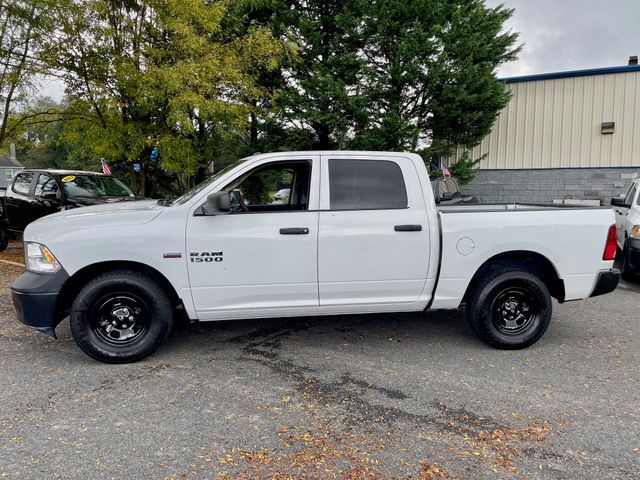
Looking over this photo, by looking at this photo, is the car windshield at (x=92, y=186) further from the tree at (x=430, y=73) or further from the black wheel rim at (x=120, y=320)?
the black wheel rim at (x=120, y=320)

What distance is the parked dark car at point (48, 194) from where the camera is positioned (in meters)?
9.27

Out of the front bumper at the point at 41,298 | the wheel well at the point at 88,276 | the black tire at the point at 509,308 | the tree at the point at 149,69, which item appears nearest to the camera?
the front bumper at the point at 41,298

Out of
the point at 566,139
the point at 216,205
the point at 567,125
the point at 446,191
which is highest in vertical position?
the point at 567,125

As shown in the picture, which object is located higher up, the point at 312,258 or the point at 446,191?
the point at 446,191

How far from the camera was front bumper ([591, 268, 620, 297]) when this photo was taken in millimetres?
4543

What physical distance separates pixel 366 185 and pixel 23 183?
9.18m

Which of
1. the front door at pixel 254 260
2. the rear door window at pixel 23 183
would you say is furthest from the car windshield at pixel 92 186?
the front door at pixel 254 260

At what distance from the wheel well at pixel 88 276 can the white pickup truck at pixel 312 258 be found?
15 millimetres

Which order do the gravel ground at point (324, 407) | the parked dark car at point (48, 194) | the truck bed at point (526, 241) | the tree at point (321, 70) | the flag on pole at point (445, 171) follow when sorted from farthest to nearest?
1. the flag on pole at point (445, 171)
2. the tree at point (321, 70)
3. the parked dark car at point (48, 194)
4. the truck bed at point (526, 241)
5. the gravel ground at point (324, 407)

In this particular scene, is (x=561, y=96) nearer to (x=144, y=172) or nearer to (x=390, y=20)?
(x=390, y=20)

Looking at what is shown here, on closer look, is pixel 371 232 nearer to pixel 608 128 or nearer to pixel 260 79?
pixel 260 79

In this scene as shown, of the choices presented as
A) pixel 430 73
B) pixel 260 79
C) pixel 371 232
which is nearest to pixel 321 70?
pixel 260 79

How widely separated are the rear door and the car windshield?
273 inches

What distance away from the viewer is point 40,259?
4.01 meters
